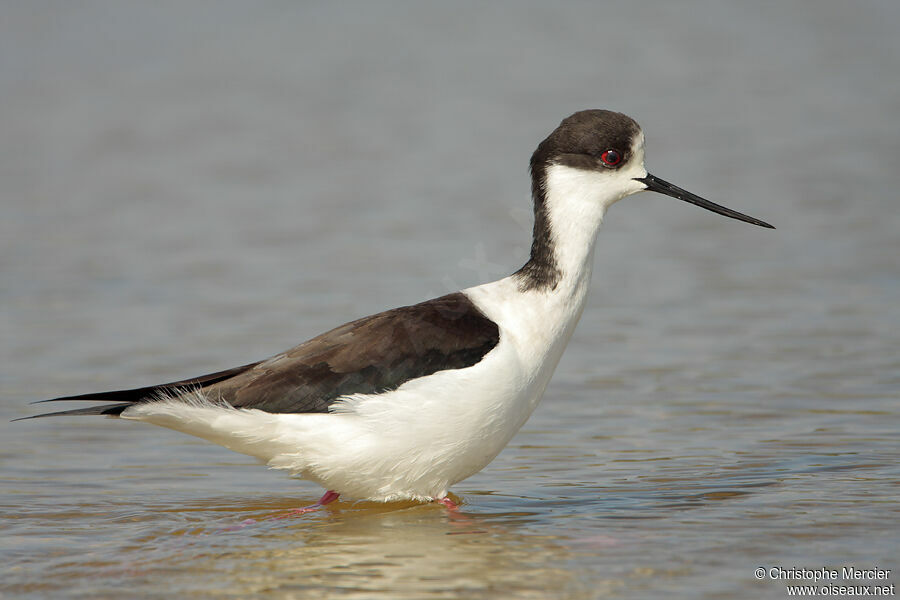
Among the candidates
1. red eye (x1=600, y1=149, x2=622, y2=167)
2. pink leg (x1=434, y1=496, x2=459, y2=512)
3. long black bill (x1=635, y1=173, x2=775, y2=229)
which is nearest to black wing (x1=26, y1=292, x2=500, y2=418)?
pink leg (x1=434, y1=496, x2=459, y2=512)

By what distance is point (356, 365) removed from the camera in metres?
6.05

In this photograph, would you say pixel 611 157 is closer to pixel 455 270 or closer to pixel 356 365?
pixel 356 365

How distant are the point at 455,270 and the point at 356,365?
4.77m

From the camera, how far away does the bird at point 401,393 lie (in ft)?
19.5

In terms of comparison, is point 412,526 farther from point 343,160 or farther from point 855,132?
point 855,132

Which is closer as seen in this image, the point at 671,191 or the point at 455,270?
the point at 671,191

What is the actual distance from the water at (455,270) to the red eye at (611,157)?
5.50 ft

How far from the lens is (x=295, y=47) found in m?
18.0

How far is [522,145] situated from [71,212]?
16.1ft

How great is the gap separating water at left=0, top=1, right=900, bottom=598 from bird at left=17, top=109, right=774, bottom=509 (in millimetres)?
349

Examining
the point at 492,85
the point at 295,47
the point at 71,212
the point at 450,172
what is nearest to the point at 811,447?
the point at 450,172

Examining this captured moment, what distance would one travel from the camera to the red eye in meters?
6.46

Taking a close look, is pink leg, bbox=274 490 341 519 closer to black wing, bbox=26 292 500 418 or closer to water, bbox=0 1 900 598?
water, bbox=0 1 900 598

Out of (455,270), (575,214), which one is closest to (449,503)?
(575,214)
